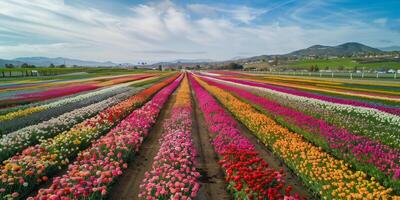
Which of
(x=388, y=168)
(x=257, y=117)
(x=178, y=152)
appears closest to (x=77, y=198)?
(x=178, y=152)

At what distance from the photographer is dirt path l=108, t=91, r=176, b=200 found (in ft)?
22.7

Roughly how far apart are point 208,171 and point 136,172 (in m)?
2.20

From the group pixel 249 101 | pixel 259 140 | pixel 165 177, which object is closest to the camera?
pixel 165 177

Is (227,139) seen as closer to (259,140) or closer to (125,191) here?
(259,140)

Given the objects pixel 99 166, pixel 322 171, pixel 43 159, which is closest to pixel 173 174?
pixel 99 166

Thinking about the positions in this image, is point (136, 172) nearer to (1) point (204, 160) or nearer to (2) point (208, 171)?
(2) point (208, 171)

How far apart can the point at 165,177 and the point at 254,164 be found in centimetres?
236

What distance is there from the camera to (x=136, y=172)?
829cm

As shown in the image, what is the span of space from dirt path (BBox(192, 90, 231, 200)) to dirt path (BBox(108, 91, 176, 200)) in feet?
5.49

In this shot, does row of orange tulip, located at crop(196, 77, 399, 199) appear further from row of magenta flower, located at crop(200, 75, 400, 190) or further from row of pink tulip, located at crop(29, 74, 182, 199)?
row of pink tulip, located at crop(29, 74, 182, 199)

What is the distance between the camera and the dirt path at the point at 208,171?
Result: 6.93m

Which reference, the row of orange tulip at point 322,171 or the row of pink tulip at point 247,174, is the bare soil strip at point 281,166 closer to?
the row of orange tulip at point 322,171

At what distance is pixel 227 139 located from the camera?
960cm

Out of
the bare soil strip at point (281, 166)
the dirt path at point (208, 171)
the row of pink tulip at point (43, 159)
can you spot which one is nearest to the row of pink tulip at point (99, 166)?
the row of pink tulip at point (43, 159)
